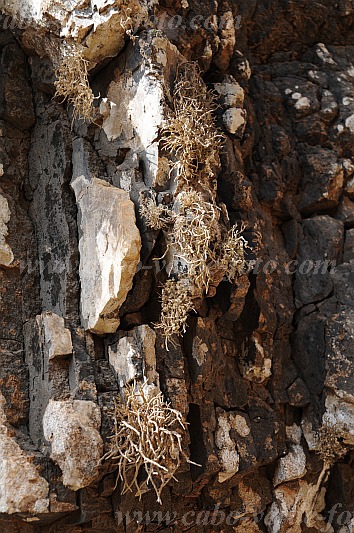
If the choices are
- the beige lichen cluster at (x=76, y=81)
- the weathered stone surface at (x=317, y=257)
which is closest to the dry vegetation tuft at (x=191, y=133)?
the beige lichen cluster at (x=76, y=81)

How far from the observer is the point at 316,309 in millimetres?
4172

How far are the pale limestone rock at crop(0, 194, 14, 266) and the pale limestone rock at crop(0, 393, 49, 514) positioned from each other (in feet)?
3.01

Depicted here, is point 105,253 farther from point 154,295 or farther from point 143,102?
point 143,102

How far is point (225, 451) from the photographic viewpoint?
3.55 metres

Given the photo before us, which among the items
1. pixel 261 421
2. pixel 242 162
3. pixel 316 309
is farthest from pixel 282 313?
pixel 242 162

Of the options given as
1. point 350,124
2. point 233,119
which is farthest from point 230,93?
point 350,124

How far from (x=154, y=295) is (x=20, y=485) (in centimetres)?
109

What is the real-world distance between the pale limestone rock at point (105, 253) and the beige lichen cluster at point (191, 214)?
0.15 m

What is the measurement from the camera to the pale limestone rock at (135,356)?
331cm

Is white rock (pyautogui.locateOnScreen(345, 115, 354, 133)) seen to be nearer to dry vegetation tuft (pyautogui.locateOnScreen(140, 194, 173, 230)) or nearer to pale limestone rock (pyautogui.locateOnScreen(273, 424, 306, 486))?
dry vegetation tuft (pyautogui.locateOnScreen(140, 194, 173, 230))

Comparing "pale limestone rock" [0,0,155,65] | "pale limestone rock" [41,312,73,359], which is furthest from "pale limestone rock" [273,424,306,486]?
"pale limestone rock" [0,0,155,65]

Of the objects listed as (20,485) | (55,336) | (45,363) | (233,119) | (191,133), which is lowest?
(20,485)

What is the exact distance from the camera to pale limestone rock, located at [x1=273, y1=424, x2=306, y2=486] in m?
3.87

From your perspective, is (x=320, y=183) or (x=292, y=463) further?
(x=320, y=183)
